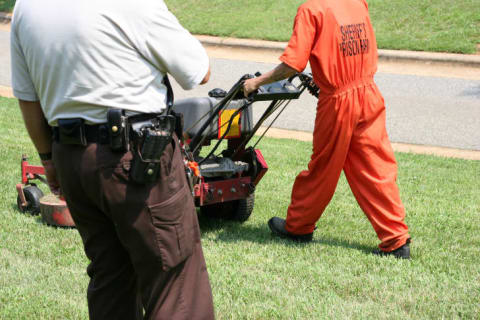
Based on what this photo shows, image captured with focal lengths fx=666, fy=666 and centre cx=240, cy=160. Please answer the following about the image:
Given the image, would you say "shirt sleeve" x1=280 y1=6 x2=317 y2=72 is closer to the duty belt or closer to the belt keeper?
the belt keeper

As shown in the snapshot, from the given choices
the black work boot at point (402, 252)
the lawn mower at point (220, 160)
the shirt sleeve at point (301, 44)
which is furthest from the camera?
the lawn mower at point (220, 160)

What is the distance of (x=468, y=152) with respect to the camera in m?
8.29

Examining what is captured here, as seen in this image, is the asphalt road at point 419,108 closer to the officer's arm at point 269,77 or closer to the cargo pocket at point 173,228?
the officer's arm at point 269,77

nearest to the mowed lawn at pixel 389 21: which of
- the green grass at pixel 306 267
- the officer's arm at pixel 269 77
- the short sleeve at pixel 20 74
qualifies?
the green grass at pixel 306 267

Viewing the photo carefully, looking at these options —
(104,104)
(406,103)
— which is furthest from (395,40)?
(104,104)

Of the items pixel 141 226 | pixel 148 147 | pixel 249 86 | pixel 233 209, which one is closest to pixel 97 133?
pixel 148 147

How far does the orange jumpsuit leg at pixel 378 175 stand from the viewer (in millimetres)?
4387

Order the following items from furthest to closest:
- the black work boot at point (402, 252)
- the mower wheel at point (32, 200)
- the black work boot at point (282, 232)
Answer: the mower wheel at point (32, 200) < the black work boot at point (282, 232) < the black work boot at point (402, 252)

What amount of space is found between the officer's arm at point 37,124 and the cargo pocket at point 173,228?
1.93ft

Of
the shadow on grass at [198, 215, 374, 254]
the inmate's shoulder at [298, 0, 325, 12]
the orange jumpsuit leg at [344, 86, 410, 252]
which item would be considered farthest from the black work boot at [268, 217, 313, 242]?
the inmate's shoulder at [298, 0, 325, 12]

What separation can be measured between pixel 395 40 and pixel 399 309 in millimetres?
10986

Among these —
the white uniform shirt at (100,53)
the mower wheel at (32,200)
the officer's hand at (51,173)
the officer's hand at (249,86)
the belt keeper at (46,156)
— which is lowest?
the mower wheel at (32,200)

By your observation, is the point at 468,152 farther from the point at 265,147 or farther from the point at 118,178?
the point at 118,178

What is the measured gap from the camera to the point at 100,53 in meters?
2.26
